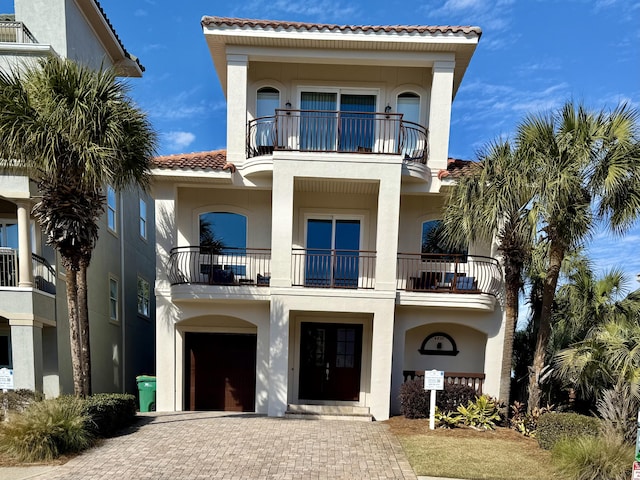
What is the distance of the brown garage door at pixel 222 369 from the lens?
11.9 m

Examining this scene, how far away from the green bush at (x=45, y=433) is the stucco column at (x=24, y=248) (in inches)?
151

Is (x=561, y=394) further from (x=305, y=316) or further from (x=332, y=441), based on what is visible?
(x=305, y=316)

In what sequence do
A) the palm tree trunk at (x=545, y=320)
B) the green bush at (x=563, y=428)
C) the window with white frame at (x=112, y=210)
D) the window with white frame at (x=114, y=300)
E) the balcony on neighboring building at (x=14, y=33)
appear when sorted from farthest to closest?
the window with white frame at (x=114, y=300) → the window with white frame at (x=112, y=210) → the balcony on neighboring building at (x=14, y=33) → the palm tree trunk at (x=545, y=320) → the green bush at (x=563, y=428)

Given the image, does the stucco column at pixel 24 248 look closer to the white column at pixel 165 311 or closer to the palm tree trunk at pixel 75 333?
the palm tree trunk at pixel 75 333

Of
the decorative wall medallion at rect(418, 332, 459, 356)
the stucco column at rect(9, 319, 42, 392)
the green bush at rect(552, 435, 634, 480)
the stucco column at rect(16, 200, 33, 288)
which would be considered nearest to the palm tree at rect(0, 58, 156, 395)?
the stucco column at rect(16, 200, 33, 288)

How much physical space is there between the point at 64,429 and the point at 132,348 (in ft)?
29.6

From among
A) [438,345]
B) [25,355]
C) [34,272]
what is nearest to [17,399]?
[25,355]

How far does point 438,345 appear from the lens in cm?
1191

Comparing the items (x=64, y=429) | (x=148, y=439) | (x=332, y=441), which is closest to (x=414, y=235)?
(x=332, y=441)

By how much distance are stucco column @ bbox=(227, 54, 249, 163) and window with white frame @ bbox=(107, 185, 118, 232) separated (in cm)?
529

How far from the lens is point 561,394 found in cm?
1016

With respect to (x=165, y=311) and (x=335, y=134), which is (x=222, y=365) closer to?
(x=165, y=311)

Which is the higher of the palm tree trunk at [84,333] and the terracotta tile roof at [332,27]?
the terracotta tile roof at [332,27]

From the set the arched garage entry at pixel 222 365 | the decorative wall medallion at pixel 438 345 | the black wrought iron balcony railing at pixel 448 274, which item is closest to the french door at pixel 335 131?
the black wrought iron balcony railing at pixel 448 274
